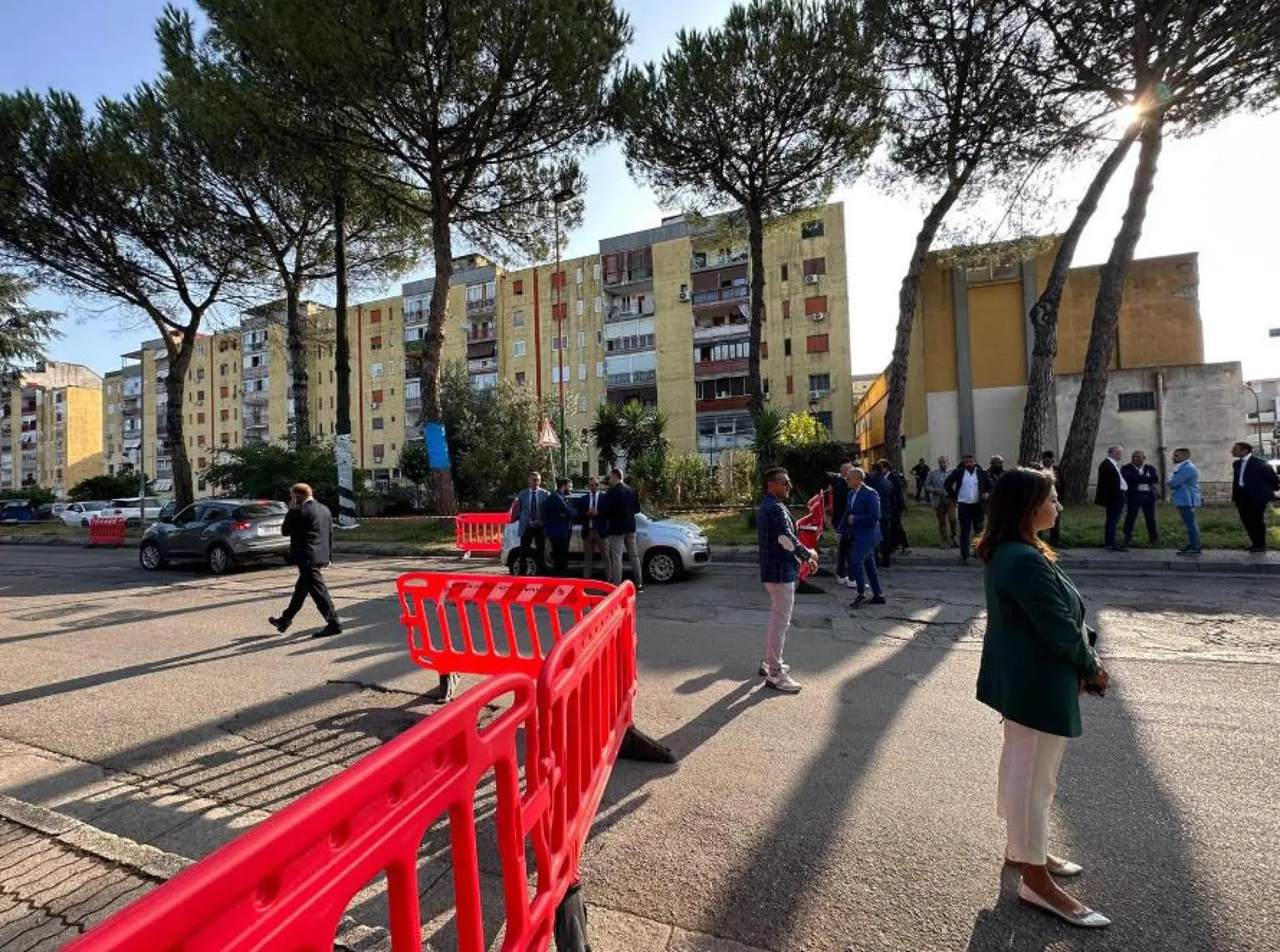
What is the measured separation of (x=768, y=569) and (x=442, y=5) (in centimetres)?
1624

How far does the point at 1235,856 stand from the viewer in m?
2.83

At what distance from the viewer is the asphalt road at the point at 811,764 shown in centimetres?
260

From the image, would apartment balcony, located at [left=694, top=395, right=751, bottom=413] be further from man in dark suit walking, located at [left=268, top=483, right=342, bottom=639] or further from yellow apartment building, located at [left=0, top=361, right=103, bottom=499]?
yellow apartment building, located at [left=0, top=361, right=103, bottom=499]

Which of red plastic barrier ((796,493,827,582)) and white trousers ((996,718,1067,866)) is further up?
red plastic barrier ((796,493,827,582))

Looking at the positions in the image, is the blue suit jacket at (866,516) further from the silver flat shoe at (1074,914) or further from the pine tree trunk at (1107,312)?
the pine tree trunk at (1107,312)

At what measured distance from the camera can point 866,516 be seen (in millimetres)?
8219

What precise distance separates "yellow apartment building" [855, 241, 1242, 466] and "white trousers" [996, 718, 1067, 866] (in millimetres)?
21505

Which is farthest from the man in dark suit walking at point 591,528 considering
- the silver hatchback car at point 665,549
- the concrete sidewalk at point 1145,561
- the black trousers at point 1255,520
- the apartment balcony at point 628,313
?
the apartment balcony at point 628,313

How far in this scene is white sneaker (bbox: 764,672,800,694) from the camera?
16.8 ft

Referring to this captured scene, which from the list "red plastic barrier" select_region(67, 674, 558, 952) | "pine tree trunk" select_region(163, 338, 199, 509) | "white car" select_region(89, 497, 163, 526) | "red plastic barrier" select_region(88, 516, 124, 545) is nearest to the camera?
"red plastic barrier" select_region(67, 674, 558, 952)

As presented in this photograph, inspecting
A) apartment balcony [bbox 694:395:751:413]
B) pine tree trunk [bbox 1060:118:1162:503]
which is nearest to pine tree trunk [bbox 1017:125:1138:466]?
pine tree trunk [bbox 1060:118:1162:503]

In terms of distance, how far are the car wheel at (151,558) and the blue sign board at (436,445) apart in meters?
6.41

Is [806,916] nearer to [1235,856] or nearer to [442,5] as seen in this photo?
[1235,856]

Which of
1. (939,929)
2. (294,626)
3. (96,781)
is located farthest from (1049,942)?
(294,626)
